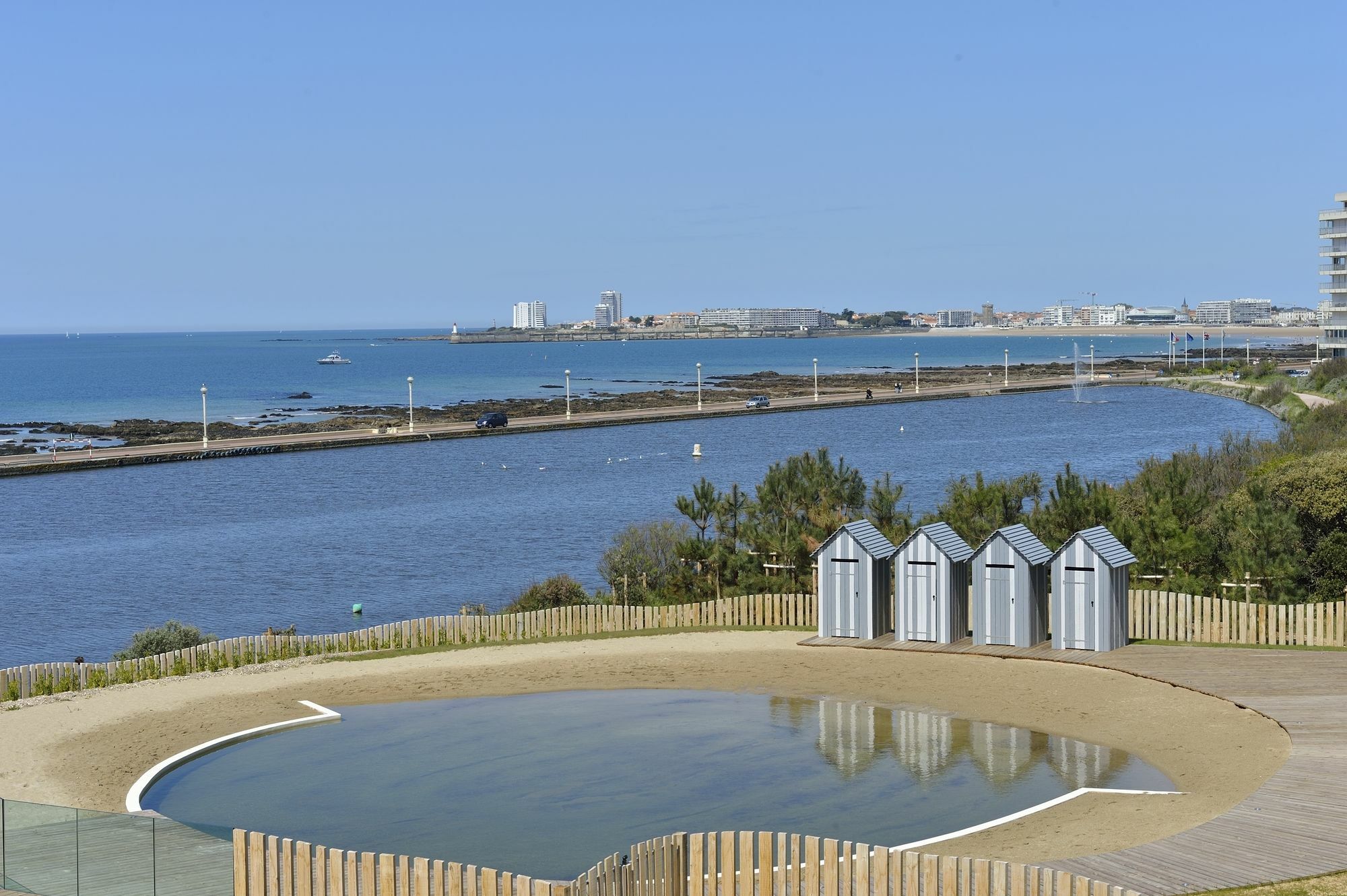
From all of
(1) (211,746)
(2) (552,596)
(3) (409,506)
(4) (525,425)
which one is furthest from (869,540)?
(4) (525,425)

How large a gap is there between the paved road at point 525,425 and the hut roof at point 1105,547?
235ft

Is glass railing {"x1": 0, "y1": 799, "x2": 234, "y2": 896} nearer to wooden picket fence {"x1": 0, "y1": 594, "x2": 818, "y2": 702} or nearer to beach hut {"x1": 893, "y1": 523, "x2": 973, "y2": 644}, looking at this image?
wooden picket fence {"x1": 0, "y1": 594, "x2": 818, "y2": 702}

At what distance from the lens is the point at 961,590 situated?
1173 inches

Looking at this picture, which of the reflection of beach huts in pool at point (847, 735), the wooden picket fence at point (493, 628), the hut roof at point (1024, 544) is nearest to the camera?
the reflection of beach huts in pool at point (847, 735)

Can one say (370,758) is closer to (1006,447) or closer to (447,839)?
(447,839)

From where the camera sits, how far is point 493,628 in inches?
1260

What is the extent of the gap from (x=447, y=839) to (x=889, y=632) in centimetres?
1360

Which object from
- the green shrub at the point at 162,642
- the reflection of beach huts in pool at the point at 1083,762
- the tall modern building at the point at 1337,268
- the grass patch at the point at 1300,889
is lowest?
the reflection of beach huts in pool at the point at 1083,762

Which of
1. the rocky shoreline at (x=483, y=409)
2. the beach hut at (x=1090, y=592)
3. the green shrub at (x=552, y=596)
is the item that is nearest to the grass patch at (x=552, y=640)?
the green shrub at (x=552, y=596)

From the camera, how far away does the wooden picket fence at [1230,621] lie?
27766 mm

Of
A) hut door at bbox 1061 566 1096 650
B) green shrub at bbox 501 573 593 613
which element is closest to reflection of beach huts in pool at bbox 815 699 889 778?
hut door at bbox 1061 566 1096 650

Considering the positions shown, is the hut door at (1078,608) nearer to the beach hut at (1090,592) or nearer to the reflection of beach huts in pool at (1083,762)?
the beach hut at (1090,592)

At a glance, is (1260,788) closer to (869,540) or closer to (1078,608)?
(1078,608)

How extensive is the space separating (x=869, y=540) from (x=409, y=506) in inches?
1647
